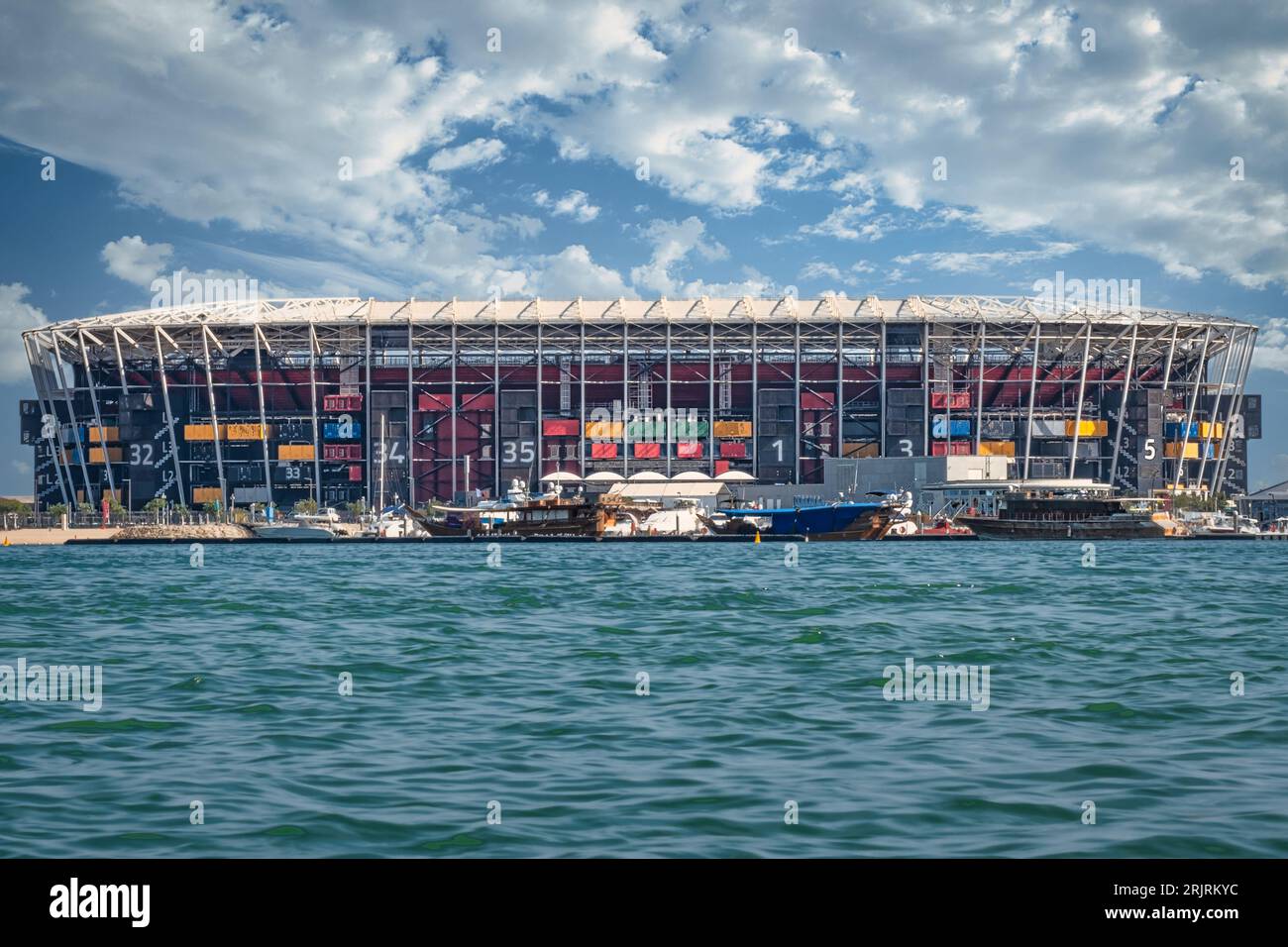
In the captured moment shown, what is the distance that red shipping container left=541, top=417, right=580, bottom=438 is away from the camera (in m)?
134

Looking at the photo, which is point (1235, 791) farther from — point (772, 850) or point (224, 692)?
point (224, 692)

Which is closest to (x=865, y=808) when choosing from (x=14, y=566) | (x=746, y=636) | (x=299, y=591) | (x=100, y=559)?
(x=746, y=636)

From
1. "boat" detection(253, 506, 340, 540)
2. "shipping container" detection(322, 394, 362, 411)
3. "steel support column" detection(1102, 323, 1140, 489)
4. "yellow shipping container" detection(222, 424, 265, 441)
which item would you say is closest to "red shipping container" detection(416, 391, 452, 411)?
"shipping container" detection(322, 394, 362, 411)

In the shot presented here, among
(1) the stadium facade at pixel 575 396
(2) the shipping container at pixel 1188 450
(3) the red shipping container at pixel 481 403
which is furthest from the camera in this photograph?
(2) the shipping container at pixel 1188 450

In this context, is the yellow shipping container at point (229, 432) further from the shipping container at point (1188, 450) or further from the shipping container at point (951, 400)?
the shipping container at point (1188, 450)

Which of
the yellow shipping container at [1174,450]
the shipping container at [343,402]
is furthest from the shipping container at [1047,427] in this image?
the shipping container at [343,402]

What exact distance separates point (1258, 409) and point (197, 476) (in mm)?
126685

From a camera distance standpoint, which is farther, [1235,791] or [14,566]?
[14,566]

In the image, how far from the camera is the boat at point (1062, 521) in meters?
99.1

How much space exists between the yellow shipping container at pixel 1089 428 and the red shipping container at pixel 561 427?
2061 inches

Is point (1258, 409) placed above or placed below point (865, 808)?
above

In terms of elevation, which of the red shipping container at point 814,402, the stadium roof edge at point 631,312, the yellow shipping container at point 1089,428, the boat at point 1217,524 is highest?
the stadium roof edge at point 631,312

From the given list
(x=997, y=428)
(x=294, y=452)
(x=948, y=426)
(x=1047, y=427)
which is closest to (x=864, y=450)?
(x=948, y=426)
